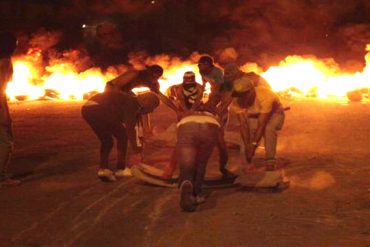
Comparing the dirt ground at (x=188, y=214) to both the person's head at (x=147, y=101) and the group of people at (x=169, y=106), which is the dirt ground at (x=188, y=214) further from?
the person's head at (x=147, y=101)

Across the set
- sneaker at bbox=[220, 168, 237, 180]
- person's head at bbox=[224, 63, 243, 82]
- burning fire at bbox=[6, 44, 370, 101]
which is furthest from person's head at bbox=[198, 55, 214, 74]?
burning fire at bbox=[6, 44, 370, 101]

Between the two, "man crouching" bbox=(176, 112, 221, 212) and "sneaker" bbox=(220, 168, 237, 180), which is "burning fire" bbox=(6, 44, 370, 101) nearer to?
"sneaker" bbox=(220, 168, 237, 180)

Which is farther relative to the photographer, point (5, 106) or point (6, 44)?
point (5, 106)

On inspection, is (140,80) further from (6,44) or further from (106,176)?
(6,44)

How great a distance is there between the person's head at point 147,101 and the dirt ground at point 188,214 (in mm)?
1317

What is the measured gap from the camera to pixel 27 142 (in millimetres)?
13062

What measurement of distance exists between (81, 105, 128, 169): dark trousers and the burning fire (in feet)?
40.3

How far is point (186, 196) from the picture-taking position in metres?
6.96

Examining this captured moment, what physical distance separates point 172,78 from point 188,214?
1680cm

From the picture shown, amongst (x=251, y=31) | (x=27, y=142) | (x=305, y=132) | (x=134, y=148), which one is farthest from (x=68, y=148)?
(x=251, y=31)

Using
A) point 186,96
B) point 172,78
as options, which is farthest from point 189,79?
point 172,78

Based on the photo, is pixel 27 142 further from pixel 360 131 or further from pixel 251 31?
pixel 251 31

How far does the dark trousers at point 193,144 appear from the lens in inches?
282

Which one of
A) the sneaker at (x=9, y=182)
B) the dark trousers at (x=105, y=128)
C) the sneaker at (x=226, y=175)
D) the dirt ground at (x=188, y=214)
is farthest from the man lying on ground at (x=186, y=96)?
the sneaker at (x=9, y=182)
